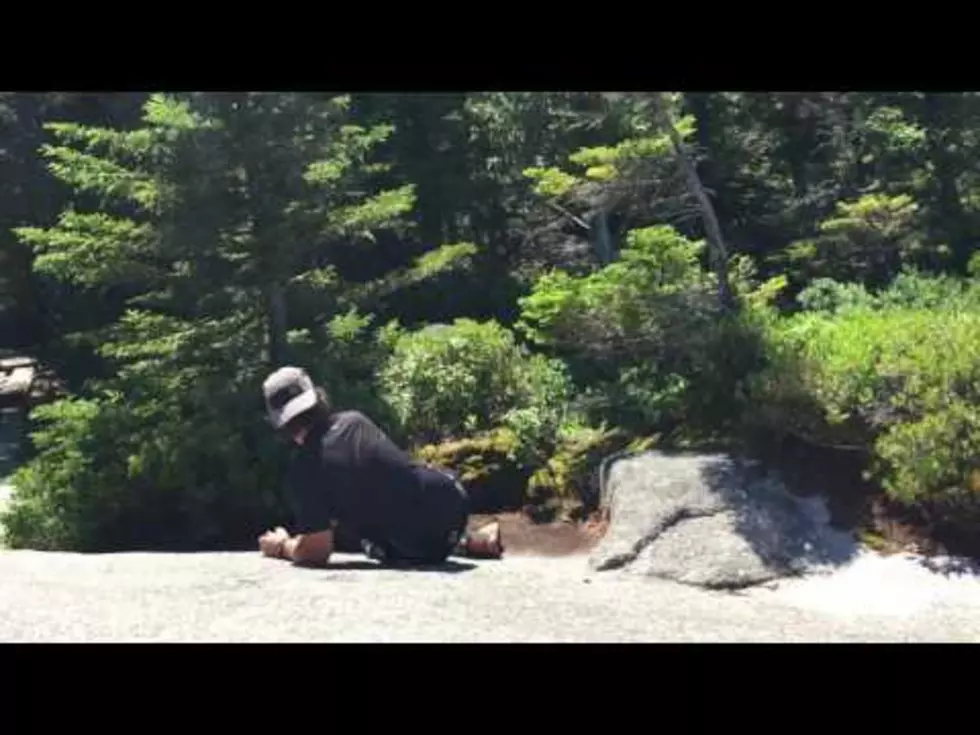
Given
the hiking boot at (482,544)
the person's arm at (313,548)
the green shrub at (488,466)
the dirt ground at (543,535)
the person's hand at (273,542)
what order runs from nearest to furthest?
the person's arm at (313,548) → the person's hand at (273,542) → the hiking boot at (482,544) → the dirt ground at (543,535) → the green shrub at (488,466)

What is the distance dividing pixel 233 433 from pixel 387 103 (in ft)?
26.0

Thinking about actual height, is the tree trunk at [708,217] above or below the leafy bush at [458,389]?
above

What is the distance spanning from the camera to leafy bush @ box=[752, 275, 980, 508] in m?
7.96

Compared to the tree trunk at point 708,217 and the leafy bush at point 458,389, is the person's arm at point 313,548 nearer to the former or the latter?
the leafy bush at point 458,389

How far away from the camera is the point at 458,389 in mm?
10961

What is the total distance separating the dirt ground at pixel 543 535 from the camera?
30.6 feet

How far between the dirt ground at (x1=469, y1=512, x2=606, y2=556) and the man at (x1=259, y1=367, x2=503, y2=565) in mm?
1347

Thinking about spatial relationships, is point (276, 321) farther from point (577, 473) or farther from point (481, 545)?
point (481, 545)

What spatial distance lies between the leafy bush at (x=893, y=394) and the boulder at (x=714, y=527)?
498 mm

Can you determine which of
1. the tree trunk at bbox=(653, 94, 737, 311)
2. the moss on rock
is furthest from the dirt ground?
the tree trunk at bbox=(653, 94, 737, 311)

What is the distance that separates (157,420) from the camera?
1058cm

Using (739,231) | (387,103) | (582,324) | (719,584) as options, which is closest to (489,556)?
(719,584)

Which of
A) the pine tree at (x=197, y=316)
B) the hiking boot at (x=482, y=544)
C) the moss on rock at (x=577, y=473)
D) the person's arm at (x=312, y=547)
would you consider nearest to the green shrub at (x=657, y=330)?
the moss on rock at (x=577, y=473)
